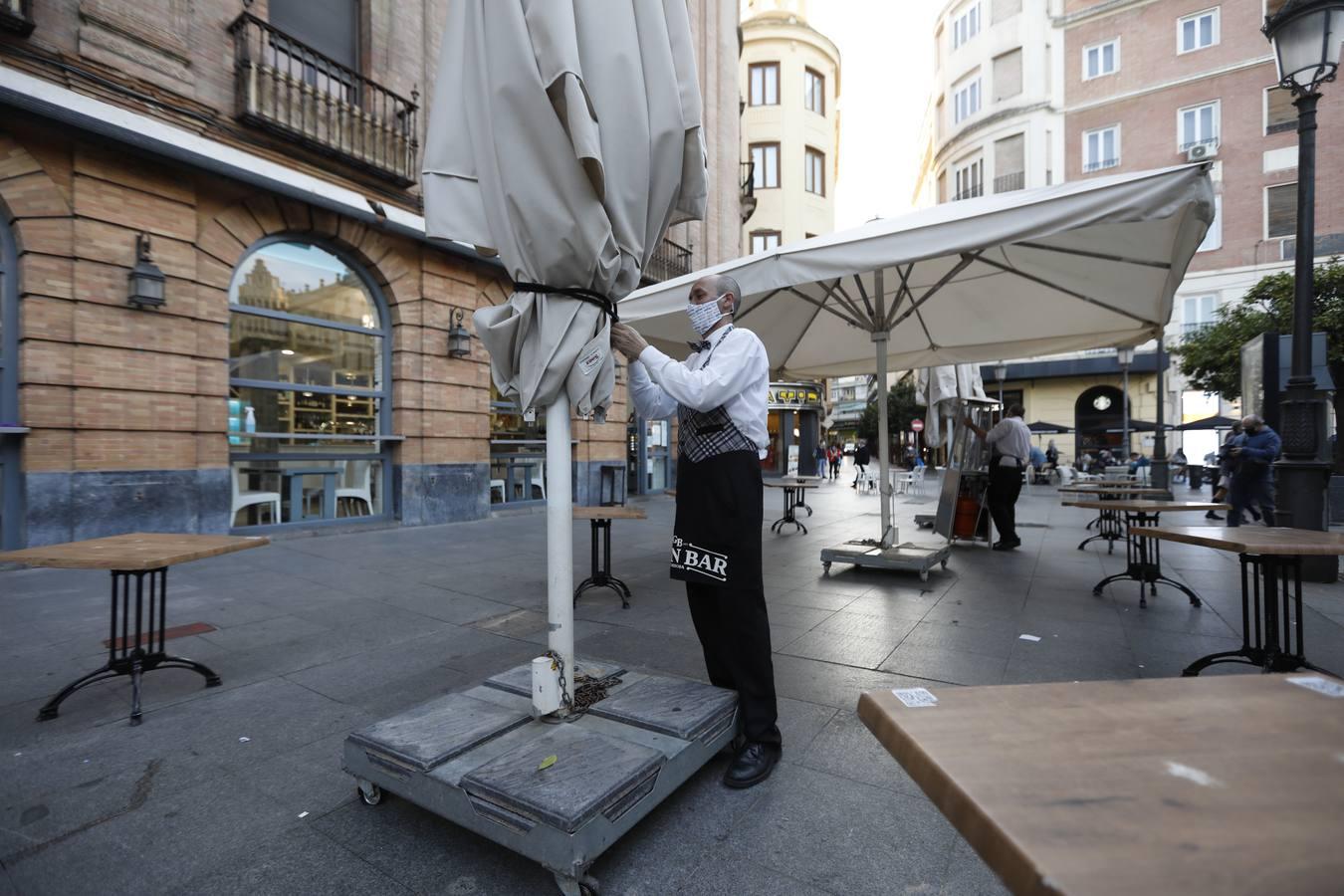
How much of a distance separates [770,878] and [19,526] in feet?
27.1

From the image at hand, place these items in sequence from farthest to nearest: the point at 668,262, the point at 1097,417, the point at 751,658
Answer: the point at 1097,417, the point at 668,262, the point at 751,658

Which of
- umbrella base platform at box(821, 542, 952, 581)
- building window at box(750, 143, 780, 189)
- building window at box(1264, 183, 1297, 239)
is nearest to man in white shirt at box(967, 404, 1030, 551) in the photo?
umbrella base platform at box(821, 542, 952, 581)

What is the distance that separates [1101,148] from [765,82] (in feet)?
53.1

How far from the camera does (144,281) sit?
708cm

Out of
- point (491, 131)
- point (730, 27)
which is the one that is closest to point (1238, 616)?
point (491, 131)

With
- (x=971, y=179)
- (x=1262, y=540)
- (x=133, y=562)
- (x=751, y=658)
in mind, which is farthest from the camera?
(x=971, y=179)

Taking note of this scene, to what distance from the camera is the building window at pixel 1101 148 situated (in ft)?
93.0

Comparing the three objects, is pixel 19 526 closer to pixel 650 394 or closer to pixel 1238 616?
pixel 650 394

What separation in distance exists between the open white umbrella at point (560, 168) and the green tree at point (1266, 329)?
12422 millimetres

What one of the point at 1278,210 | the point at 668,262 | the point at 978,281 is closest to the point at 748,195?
the point at 668,262

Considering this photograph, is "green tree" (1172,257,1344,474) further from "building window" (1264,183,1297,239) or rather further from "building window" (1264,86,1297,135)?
"building window" (1264,86,1297,135)

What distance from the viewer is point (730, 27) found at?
61.2 feet

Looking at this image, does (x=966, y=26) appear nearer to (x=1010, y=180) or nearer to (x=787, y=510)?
(x=1010, y=180)

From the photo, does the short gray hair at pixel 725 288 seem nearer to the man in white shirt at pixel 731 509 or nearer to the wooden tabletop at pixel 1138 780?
the man in white shirt at pixel 731 509
